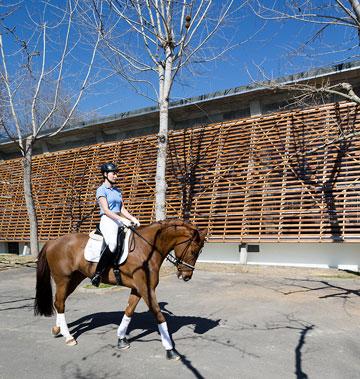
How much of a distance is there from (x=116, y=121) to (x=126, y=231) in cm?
1309

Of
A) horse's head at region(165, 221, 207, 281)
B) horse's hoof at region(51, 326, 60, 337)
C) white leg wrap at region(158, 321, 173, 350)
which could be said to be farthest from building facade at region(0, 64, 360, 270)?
horse's hoof at region(51, 326, 60, 337)

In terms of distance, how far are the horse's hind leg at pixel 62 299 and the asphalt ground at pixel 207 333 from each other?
160mm

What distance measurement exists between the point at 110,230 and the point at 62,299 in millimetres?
1465

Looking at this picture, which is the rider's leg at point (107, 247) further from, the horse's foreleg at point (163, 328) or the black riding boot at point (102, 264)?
the horse's foreleg at point (163, 328)

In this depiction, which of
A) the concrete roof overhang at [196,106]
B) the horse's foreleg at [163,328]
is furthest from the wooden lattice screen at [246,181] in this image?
the horse's foreleg at [163,328]

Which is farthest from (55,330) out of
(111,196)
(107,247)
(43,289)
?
(111,196)

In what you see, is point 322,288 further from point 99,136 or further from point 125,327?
point 99,136

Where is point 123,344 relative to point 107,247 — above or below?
below

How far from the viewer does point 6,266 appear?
13867 millimetres

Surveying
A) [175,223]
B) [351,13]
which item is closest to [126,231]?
[175,223]

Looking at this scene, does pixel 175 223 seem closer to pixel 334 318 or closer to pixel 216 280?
pixel 334 318

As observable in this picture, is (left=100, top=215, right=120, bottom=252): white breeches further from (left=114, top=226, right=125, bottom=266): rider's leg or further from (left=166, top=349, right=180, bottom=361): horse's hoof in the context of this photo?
(left=166, top=349, right=180, bottom=361): horse's hoof

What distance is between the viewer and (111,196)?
5.75m

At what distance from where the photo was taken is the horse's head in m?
5.51
